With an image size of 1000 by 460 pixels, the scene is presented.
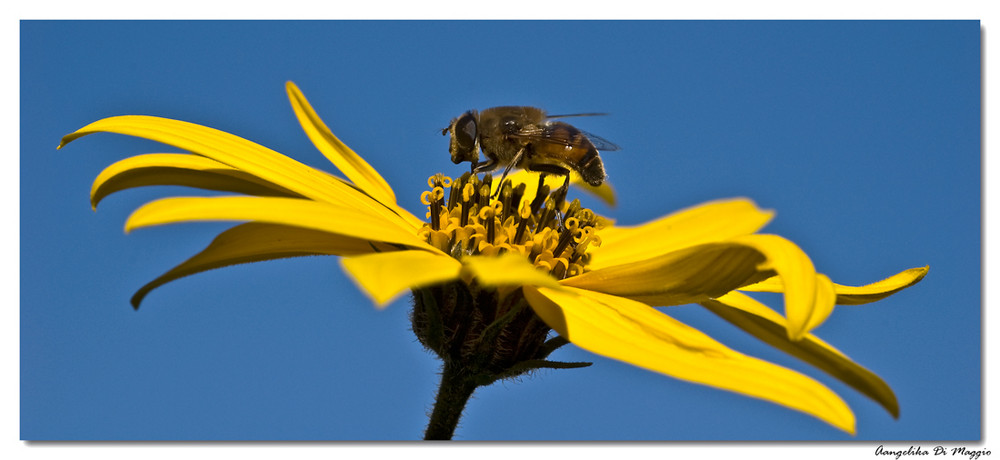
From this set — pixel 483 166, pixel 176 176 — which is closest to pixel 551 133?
pixel 483 166

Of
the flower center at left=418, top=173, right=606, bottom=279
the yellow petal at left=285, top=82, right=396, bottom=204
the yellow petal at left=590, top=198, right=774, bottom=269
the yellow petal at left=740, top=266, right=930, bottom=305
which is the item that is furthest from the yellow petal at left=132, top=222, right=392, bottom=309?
the yellow petal at left=740, top=266, right=930, bottom=305

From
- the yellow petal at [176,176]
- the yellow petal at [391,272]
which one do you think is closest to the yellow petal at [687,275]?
the yellow petal at [391,272]

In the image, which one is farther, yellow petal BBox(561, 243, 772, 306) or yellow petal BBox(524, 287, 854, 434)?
yellow petal BBox(561, 243, 772, 306)

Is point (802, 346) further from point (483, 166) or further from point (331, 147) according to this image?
point (331, 147)

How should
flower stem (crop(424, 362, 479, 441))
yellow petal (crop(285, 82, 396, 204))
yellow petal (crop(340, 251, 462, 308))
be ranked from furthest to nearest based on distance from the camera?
1. yellow petal (crop(285, 82, 396, 204))
2. flower stem (crop(424, 362, 479, 441))
3. yellow petal (crop(340, 251, 462, 308))

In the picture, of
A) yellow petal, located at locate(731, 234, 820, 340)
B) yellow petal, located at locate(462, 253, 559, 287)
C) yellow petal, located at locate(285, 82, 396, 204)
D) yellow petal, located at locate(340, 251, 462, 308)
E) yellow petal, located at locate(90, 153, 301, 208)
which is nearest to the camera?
yellow petal, located at locate(340, 251, 462, 308)

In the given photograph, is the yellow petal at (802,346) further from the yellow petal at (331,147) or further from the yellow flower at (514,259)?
the yellow petal at (331,147)

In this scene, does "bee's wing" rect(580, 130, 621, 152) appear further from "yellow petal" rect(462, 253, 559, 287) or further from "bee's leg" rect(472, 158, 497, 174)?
"yellow petal" rect(462, 253, 559, 287)

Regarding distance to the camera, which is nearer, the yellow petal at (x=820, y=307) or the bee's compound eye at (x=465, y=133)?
the yellow petal at (x=820, y=307)
